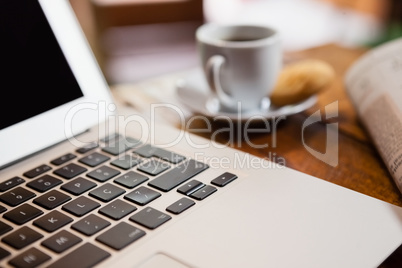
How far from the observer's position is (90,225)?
13.5 inches

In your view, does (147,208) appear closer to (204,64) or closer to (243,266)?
(243,266)

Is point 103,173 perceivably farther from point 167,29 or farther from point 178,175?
point 167,29

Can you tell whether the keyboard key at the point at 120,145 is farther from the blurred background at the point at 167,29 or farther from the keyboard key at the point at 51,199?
the blurred background at the point at 167,29

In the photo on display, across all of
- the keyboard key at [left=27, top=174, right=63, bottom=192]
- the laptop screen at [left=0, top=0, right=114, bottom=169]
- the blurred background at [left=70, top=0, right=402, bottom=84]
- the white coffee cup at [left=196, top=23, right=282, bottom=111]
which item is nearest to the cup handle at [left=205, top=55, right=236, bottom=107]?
the white coffee cup at [left=196, top=23, right=282, bottom=111]

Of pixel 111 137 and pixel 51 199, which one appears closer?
pixel 51 199

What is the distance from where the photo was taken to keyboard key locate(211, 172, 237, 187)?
402 mm

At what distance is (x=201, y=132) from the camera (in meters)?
0.57

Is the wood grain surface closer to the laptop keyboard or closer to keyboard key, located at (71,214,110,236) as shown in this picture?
the laptop keyboard

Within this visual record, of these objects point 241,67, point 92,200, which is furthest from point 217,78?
point 92,200

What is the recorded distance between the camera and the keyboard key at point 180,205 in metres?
0.36

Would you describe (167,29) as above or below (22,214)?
below

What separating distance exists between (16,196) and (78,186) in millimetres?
49

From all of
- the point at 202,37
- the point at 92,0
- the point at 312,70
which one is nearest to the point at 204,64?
the point at 202,37

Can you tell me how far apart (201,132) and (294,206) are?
0.21 m
